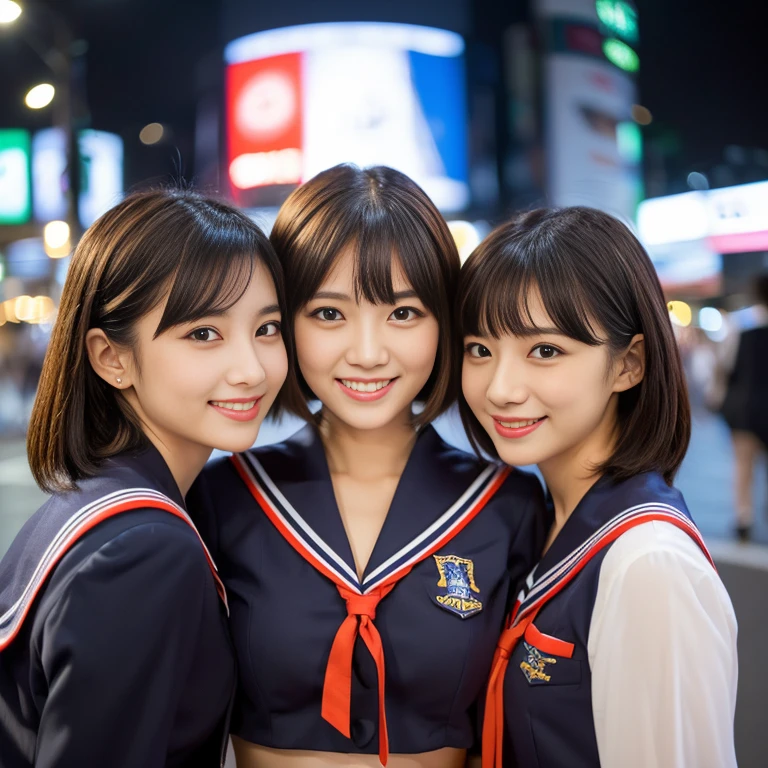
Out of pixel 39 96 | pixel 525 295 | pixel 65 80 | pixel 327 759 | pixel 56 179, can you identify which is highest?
pixel 65 80

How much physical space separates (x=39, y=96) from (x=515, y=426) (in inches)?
126

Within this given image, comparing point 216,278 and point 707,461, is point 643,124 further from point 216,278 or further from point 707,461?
point 216,278

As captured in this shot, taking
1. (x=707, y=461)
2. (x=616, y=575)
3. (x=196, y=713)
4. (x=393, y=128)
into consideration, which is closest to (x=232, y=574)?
(x=196, y=713)

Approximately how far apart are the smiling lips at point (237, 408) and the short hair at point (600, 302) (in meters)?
0.42

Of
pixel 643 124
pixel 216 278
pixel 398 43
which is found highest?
pixel 398 43

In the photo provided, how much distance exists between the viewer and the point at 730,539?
404 cm

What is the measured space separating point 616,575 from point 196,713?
68cm

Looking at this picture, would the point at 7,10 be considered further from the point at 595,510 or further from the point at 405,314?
the point at 595,510

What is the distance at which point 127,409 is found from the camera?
51.2 inches

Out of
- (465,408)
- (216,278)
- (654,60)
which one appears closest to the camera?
(216,278)

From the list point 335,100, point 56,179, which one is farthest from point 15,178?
point 335,100

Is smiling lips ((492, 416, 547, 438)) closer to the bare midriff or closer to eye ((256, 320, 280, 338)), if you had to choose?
eye ((256, 320, 280, 338))

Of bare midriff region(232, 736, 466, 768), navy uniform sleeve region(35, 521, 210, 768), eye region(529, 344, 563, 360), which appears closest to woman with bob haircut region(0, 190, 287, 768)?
navy uniform sleeve region(35, 521, 210, 768)

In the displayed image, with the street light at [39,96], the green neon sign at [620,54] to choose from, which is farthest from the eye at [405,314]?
the green neon sign at [620,54]
